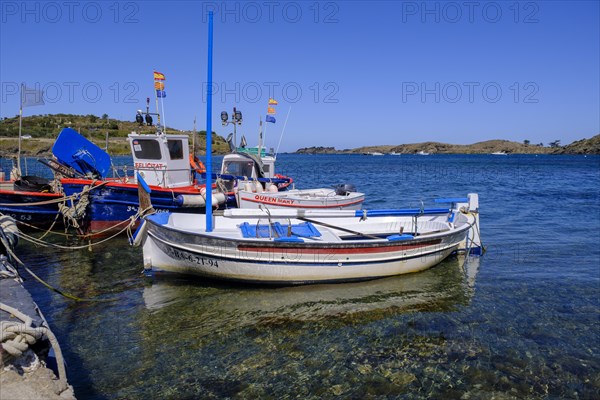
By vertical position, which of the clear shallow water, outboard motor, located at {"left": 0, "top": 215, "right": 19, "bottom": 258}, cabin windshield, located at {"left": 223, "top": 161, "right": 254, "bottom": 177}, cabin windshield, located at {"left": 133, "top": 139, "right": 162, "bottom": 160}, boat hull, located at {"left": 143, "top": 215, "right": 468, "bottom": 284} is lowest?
the clear shallow water

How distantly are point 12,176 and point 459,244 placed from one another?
58.8ft

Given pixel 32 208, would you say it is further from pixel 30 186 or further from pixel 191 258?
pixel 191 258

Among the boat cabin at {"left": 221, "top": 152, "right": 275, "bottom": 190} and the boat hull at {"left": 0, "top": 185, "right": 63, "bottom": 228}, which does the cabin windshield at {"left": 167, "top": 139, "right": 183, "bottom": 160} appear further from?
the boat hull at {"left": 0, "top": 185, "right": 63, "bottom": 228}

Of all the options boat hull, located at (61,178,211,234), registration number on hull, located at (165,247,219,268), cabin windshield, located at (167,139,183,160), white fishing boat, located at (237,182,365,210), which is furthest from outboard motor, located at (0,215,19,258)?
white fishing boat, located at (237,182,365,210)

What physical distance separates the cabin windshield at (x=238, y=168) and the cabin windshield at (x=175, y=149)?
2422 mm

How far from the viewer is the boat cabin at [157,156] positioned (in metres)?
16.3

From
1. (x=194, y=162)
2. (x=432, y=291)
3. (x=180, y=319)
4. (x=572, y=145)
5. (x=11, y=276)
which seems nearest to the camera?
(x=11, y=276)

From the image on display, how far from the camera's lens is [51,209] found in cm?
1647

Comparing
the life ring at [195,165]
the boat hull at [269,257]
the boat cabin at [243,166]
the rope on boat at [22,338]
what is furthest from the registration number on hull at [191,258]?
the boat cabin at [243,166]

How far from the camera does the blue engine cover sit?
15.9 m

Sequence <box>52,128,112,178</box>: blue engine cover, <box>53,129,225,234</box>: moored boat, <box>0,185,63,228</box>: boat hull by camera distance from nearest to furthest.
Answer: <box>53,129,225,234</box>: moored boat → <box>0,185,63,228</box>: boat hull → <box>52,128,112,178</box>: blue engine cover

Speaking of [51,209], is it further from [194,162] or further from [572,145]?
[572,145]

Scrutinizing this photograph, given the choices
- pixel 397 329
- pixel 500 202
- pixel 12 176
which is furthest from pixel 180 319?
pixel 500 202

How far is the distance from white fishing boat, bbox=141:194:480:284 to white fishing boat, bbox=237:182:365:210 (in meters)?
4.17
